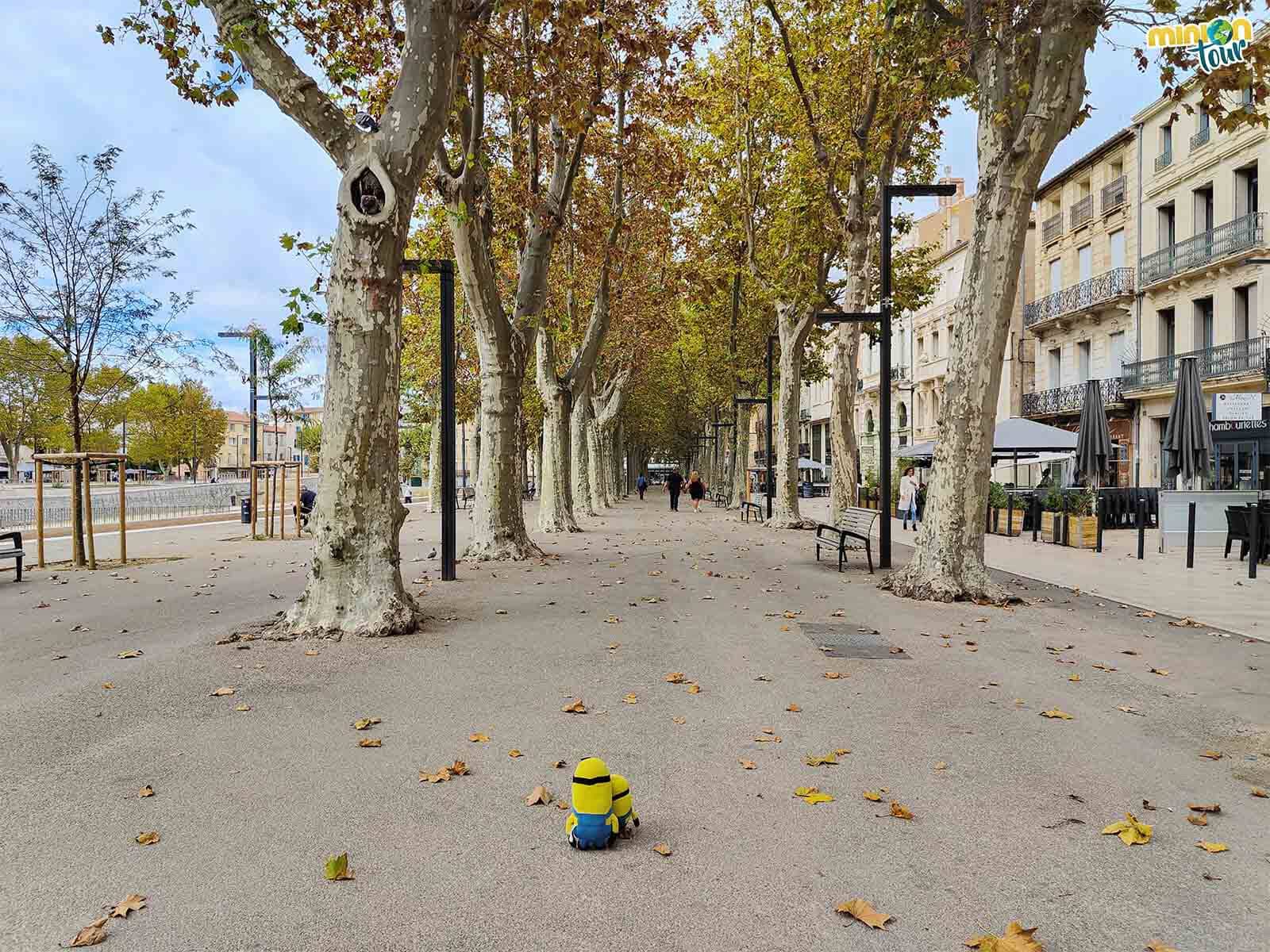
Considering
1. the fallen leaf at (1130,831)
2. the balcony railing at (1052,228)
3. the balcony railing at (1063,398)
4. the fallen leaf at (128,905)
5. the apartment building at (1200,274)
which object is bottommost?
the fallen leaf at (1130,831)

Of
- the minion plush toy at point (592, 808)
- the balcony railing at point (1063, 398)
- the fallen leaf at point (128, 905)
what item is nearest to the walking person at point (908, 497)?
the balcony railing at point (1063, 398)

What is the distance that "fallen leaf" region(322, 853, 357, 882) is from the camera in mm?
3162

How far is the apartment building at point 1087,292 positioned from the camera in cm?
3334

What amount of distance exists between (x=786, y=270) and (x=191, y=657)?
1903 cm

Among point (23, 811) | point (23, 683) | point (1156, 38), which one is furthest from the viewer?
point (1156, 38)

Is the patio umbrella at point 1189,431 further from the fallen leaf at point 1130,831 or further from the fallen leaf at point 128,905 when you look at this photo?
the fallen leaf at point 128,905

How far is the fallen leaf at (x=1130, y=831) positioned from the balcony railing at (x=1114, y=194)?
1400 inches

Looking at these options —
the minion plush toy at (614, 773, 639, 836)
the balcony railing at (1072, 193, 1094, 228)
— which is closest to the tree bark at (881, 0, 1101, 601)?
the minion plush toy at (614, 773, 639, 836)

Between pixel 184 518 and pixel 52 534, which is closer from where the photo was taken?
pixel 52 534

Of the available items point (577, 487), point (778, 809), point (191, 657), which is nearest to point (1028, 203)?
point (778, 809)

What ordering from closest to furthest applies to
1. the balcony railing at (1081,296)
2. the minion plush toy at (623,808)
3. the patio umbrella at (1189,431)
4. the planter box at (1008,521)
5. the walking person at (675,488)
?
the minion plush toy at (623,808) → the patio umbrella at (1189,431) → the planter box at (1008,521) → the balcony railing at (1081,296) → the walking person at (675,488)

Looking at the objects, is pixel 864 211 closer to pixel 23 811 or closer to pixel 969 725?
pixel 969 725

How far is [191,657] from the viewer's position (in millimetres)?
6906

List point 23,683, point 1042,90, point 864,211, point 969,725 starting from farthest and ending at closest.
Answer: point 864,211 < point 1042,90 < point 23,683 < point 969,725
